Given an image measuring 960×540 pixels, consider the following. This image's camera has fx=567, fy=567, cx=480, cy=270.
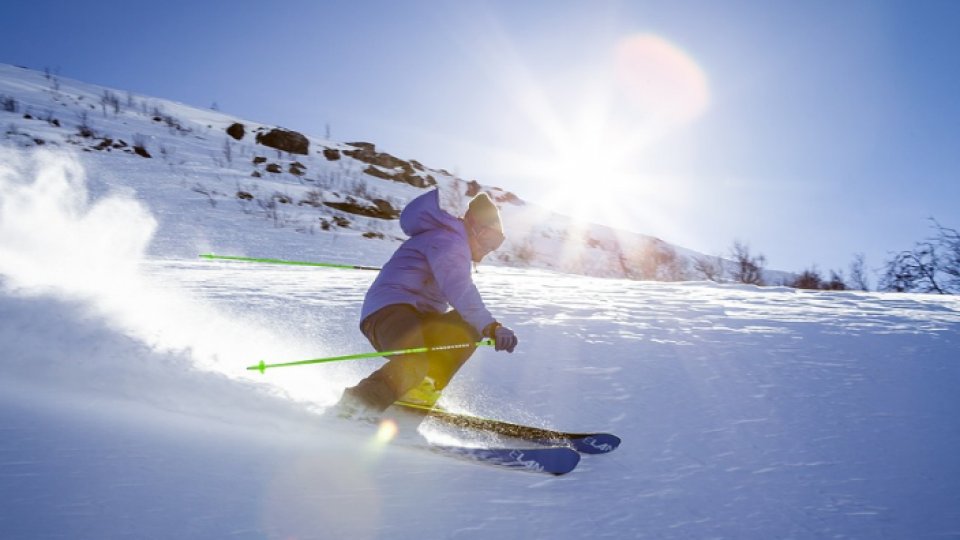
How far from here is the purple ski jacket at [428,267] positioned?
115 inches

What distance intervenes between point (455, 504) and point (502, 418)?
1.37 m

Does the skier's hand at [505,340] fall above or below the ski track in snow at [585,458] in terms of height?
above

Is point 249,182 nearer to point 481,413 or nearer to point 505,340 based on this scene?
point 481,413

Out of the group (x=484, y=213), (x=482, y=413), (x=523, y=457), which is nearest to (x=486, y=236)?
(x=484, y=213)

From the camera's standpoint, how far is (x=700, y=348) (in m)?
4.12

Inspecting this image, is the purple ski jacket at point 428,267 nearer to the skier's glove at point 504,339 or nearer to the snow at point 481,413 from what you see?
the skier's glove at point 504,339

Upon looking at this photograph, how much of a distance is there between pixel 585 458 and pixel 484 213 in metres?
1.39

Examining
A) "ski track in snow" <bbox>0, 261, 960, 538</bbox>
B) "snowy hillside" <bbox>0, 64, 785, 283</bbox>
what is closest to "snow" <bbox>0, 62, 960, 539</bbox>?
"ski track in snow" <bbox>0, 261, 960, 538</bbox>

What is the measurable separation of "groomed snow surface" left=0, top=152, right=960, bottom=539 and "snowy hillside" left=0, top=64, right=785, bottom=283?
23.6ft

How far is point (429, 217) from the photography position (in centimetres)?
308

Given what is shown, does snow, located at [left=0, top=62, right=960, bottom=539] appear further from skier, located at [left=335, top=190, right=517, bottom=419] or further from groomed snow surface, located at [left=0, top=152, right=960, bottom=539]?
skier, located at [left=335, top=190, right=517, bottom=419]

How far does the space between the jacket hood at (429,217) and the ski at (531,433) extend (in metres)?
0.97

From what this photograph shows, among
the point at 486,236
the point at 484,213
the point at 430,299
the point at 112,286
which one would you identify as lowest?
the point at 112,286

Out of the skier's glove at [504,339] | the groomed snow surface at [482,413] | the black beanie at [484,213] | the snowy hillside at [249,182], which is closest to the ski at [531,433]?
the groomed snow surface at [482,413]
